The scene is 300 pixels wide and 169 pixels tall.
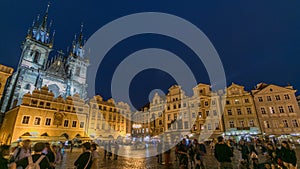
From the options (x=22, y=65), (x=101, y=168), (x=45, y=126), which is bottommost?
(x=101, y=168)

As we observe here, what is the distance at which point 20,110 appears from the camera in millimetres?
28156

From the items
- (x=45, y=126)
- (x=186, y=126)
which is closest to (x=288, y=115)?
(x=186, y=126)

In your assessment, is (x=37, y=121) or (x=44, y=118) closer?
(x=37, y=121)

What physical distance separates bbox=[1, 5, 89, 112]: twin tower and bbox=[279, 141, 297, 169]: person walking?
4781cm

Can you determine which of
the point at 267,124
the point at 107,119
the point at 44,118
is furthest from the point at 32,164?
the point at 107,119

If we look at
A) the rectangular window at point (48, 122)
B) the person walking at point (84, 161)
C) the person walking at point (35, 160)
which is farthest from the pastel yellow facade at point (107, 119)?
the person walking at point (35, 160)

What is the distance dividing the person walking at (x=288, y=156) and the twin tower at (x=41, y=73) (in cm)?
4781

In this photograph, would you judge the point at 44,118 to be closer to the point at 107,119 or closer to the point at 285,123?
the point at 107,119

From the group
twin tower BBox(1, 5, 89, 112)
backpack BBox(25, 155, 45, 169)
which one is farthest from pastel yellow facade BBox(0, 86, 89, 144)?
backpack BBox(25, 155, 45, 169)

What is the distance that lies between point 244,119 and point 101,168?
32.2 metres

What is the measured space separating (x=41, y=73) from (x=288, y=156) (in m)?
54.9

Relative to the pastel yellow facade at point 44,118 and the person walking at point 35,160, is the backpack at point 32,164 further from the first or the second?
the pastel yellow facade at point 44,118

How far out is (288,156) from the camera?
655 cm

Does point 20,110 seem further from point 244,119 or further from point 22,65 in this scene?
point 244,119
